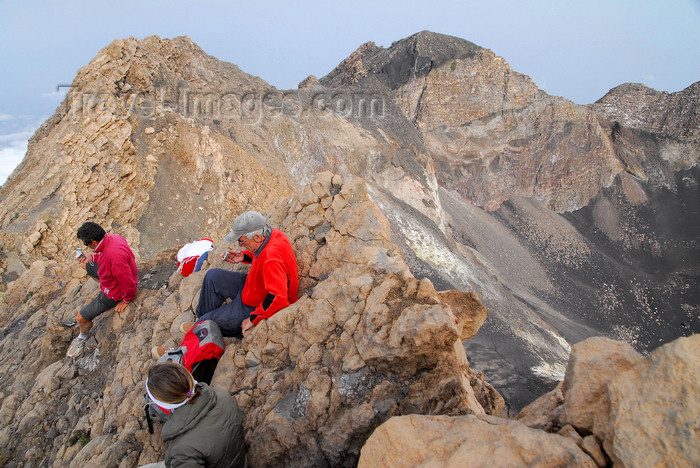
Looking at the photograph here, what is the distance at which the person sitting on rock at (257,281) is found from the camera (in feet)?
13.0

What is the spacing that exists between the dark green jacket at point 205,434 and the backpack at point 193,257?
10.6 feet

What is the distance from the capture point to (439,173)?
102 feet

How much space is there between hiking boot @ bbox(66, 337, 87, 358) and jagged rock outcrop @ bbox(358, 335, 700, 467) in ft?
16.3

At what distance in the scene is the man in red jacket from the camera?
3.95m

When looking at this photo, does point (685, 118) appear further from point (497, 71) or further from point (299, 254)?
point (299, 254)

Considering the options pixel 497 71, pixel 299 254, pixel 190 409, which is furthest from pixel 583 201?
pixel 190 409

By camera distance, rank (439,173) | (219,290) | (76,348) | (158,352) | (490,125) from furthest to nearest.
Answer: (439,173), (490,125), (76,348), (219,290), (158,352)

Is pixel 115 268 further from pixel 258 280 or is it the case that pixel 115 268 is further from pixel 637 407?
pixel 637 407

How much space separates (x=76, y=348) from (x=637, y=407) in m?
6.35

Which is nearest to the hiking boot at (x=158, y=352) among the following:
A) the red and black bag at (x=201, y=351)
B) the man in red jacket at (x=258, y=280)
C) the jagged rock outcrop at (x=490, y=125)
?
the man in red jacket at (x=258, y=280)

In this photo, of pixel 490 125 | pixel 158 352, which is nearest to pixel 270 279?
pixel 158 352

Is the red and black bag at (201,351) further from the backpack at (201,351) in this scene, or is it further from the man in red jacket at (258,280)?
the man in red jacket at (258,280)

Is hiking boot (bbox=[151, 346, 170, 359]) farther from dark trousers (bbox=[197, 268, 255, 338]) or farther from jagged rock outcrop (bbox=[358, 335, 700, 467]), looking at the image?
jagged rock outcrop (bbox=[358, 335, 700, 467])

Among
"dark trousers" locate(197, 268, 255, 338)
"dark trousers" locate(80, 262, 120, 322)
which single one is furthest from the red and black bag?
"dark trousers" locate(80, 262, 120, 322)
